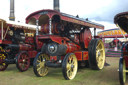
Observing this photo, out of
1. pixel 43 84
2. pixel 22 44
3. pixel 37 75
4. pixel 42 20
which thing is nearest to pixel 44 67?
pixel 37 75

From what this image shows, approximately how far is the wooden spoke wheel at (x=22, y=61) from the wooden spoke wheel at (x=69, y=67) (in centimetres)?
208

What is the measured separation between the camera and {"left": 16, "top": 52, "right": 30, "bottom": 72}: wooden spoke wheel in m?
5.44

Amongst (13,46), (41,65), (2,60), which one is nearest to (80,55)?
(41,65)

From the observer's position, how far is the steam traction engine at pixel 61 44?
433 cm

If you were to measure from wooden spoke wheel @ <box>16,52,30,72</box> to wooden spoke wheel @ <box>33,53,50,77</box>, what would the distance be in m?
1.02

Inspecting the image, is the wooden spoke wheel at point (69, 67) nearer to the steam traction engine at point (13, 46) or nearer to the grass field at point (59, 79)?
the grass field at point (59, 79)

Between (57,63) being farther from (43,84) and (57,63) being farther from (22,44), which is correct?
(22,44)

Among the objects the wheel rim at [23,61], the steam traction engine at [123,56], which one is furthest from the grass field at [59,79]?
the wheel rim at [23,61]

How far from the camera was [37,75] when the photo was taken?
452 centimetres

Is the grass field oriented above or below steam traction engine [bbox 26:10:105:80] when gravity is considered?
below

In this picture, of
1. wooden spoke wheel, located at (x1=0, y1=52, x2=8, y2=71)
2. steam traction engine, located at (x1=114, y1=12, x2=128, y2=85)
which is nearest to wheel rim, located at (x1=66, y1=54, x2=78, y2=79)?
steam traction engine, located at (x1=114, y1=12, x2=128, y2=85)

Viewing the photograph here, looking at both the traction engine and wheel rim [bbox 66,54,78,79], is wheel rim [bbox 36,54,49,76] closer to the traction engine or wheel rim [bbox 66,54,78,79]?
the traction engine

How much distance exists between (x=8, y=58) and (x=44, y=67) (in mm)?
1831

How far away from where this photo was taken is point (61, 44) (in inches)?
179
